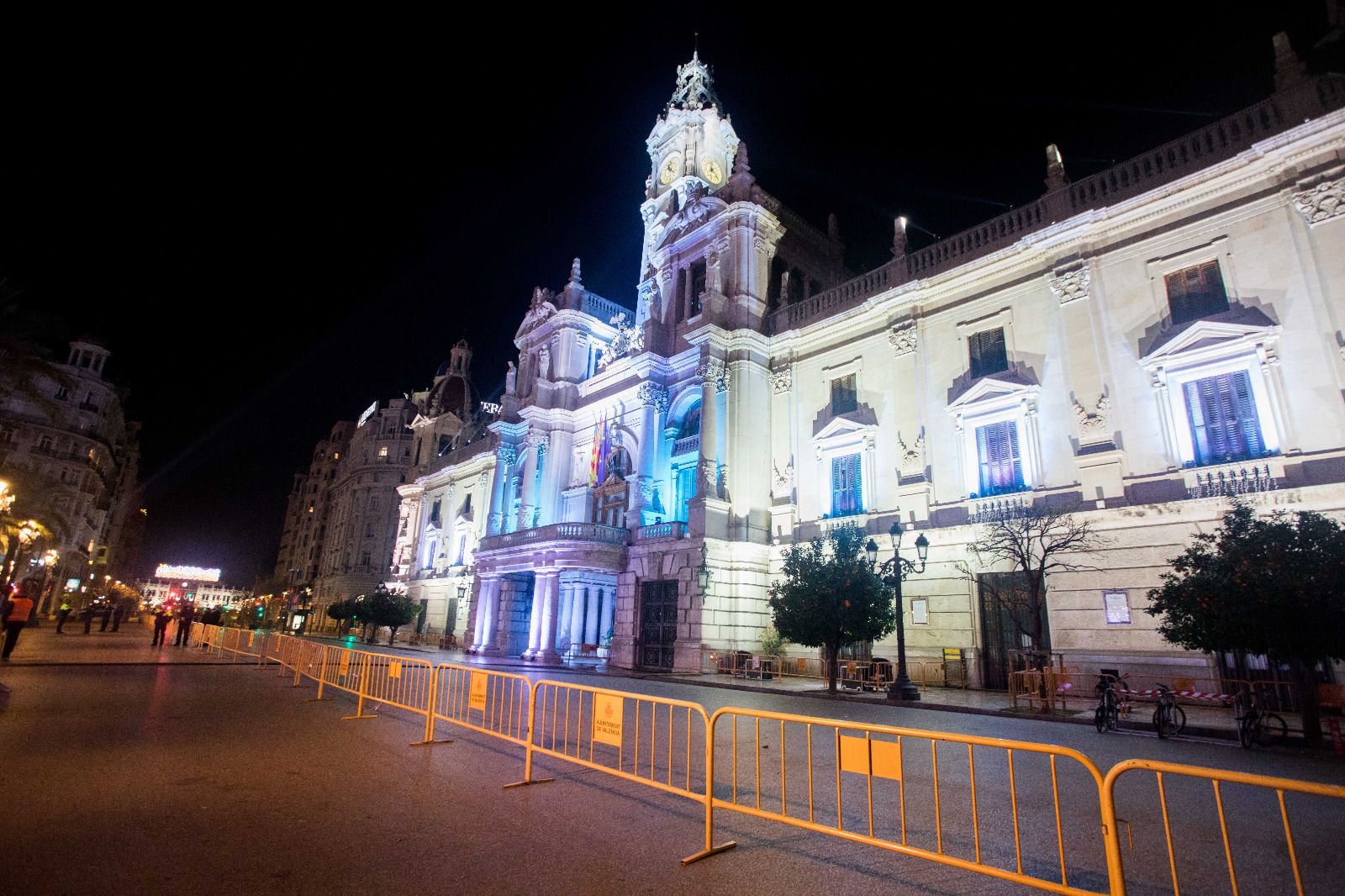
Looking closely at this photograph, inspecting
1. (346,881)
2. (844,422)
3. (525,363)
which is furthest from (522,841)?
(525,363)

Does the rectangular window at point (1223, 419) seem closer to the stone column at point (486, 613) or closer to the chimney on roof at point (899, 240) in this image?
the chimney on roof at point (899, 240)

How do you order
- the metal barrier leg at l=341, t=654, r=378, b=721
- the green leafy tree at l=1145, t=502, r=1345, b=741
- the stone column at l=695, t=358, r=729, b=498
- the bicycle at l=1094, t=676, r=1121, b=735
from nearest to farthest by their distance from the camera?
the metal barrier leg at l=341, t=654, r=378, b=721 < the green leafy tree at l=1145, t=502, r=1345, b=741 < the bicycle at l=1094, t=676, r=1121, b=735 < the stone column at l=695, t=358, r=729, b=498

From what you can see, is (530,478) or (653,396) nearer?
(653,396)

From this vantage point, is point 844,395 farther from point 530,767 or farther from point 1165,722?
point 530,767

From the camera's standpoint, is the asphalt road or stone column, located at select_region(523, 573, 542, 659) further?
stone column, located at select_region(523, 573, 542, 659)

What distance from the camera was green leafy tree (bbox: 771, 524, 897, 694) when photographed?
18703 mm

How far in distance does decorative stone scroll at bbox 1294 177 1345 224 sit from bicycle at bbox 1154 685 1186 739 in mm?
13611

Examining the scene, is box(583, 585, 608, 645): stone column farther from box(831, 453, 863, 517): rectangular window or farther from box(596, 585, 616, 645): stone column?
box(831, 453, 863, 517): rectangular window

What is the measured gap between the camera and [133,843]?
4594 millimetres

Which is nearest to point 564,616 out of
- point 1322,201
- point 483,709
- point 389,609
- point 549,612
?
point 549,612

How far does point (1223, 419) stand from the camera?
17.0 m

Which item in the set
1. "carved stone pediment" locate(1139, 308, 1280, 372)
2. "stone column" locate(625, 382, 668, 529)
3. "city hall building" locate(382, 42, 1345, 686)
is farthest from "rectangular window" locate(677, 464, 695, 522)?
"carved stone pediment" locate(1139, 308, 1280, 372)

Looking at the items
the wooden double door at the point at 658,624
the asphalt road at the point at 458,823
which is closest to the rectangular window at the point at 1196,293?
the asphalt road at the point at 458,823

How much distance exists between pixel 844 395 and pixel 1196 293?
11322mm
